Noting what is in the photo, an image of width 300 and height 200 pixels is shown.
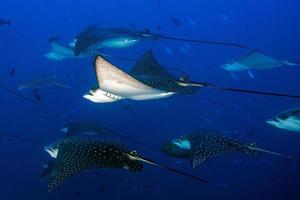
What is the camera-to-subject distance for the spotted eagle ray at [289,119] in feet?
16.1

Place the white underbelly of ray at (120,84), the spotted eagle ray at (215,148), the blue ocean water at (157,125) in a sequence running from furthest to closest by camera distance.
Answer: the blue ocean water at (157,125)
the spotted eagle ray at (215,148)
the white underbelly of ray at (120,84)

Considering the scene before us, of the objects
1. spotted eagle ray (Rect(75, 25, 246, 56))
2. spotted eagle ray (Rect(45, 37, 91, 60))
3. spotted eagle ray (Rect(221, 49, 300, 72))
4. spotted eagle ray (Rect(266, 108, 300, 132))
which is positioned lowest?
spotted eagle ray (Rect(266, 108, 300, 132))

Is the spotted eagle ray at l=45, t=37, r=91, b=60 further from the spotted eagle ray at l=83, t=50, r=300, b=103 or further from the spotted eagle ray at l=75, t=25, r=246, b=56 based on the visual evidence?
the spotted eagle ray at l=83, t=50, r=300, b=103

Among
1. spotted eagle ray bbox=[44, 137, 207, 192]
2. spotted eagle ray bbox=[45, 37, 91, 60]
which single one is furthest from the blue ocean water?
spotted eagle ray bbox=[44, 137, 207, 192]

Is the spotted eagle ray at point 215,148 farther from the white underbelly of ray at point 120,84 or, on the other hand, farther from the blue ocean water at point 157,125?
the blue ocean water at point 157,125

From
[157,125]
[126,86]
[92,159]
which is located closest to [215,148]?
[126,86]

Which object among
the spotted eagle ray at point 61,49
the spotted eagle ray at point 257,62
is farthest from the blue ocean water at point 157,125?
the spotted eagle ray at point 257,62

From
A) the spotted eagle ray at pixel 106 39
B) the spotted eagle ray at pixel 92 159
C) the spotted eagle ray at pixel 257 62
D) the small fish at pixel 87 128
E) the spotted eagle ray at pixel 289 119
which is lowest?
the spotted eagle ray at pixel 92 159

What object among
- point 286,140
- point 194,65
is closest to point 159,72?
point 286,140

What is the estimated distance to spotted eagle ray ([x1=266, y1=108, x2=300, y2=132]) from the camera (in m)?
4.91

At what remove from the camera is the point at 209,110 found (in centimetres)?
1995

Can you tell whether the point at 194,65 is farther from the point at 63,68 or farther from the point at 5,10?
the point at 5,10

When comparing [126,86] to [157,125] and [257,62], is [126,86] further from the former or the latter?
[157,125]

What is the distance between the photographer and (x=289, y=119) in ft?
16.3
